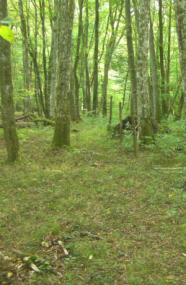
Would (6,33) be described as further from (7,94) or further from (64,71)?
(64,71)

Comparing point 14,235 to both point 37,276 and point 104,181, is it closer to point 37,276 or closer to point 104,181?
point 37,276

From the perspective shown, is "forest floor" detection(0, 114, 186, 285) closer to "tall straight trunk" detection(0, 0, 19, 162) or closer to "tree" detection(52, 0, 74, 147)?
"tall straight trunk" detection(0, 0, 19, 162)

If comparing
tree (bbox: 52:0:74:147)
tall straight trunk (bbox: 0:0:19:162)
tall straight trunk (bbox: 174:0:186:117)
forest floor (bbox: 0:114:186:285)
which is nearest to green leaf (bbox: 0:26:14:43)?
forest floor (bbox: 0:114:186:285)

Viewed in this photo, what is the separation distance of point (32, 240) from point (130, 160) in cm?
530

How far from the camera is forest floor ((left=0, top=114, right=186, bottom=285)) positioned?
322 centimetres

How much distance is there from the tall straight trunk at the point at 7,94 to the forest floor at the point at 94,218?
59 centimetres

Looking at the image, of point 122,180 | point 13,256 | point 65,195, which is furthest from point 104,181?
point 13,256

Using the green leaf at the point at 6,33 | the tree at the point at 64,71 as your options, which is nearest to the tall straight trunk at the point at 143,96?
the tree at the point at 64,71

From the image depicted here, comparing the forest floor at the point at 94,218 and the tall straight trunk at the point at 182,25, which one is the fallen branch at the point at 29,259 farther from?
the tall straight trunk at the point at 182,25

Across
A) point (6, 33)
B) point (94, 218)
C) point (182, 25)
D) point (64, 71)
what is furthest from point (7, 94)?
point (6, 33)

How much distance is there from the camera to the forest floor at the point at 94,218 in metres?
3.22

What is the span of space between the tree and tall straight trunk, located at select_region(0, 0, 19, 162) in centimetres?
203

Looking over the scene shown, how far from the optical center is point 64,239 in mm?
4004

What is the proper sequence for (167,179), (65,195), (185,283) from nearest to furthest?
(185,283)
(65,195)
(167,179)
